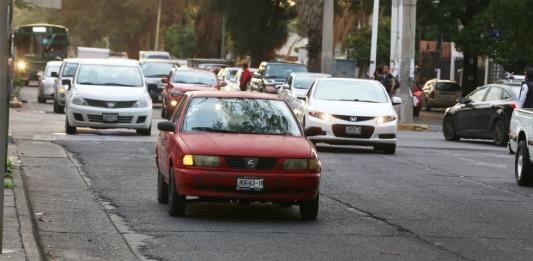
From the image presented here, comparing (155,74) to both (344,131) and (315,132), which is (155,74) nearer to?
(315,132)

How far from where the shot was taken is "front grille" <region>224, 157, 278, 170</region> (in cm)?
1338

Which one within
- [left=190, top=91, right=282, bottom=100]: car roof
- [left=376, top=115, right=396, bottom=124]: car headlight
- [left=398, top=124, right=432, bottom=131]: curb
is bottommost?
[left=398, top=124, right=432, bottom=131]: curb

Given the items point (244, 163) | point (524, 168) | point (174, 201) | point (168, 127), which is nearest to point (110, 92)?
point (524, 168)

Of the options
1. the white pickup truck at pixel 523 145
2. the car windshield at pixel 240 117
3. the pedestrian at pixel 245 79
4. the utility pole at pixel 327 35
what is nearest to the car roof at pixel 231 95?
the car windshield at pixel 240 117

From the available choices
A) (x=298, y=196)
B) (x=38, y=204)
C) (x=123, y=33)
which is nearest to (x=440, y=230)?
(x=298, y=196)

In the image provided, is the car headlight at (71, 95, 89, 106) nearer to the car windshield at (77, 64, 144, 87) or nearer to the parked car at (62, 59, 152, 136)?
the parked car at (62, 59, 152, 136)

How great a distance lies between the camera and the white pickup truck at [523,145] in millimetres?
18719

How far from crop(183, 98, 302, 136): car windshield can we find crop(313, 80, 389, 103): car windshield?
1081 centimetres

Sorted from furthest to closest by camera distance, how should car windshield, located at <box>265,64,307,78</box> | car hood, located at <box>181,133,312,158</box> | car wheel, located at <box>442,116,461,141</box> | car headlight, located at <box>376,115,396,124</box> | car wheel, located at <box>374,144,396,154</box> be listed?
1. car windshield, located at <box>265,64,307,78</box>
2. car wheel, located at <box>442,116,461,141</box>
3. car wheel, located at <box>374,144,396,154</box>
4. car headlight, located at <box>376,115,396,124</box>
5. car hood, located at <box>181,133,312,158</box>

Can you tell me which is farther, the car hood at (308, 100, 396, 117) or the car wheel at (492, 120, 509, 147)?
the car wheel at (492, 120, 509, 147)

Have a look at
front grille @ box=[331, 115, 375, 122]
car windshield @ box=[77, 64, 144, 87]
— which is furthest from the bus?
front grille @ box=[331, 115, 375, 122]

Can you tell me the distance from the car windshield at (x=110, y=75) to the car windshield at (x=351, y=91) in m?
4.83

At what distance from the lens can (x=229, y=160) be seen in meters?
13.4

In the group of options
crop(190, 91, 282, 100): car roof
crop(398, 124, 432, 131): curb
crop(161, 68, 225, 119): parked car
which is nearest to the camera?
crop(190, 91, 282, 100): car roof
